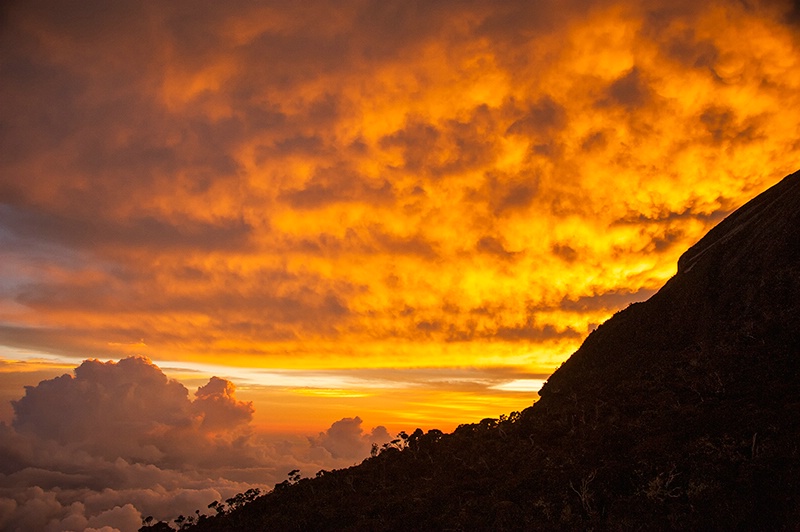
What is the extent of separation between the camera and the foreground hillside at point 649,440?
20.5 metres

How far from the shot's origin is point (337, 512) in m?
34.0

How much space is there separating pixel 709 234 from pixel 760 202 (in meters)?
7.10

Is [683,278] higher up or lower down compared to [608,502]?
higher up

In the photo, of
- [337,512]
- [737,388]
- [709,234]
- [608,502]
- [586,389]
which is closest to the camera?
[608,502]

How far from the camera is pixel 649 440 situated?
2669cm

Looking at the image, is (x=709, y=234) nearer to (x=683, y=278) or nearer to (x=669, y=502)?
(x=683, y=278)

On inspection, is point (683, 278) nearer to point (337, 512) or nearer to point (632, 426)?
point (632, 426)

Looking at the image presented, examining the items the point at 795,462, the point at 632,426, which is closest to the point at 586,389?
the point at 632,426

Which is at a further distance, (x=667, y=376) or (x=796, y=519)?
(x=667, y=376)

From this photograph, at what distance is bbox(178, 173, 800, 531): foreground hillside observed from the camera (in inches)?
806

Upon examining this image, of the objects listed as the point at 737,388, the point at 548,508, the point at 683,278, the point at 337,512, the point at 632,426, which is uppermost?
the point at 683,278

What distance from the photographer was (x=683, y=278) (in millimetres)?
49469

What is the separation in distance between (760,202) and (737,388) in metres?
35.4

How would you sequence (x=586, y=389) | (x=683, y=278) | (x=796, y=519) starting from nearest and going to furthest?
(x=796, y=519), (x=586, y=389), (x=683, y=278)
